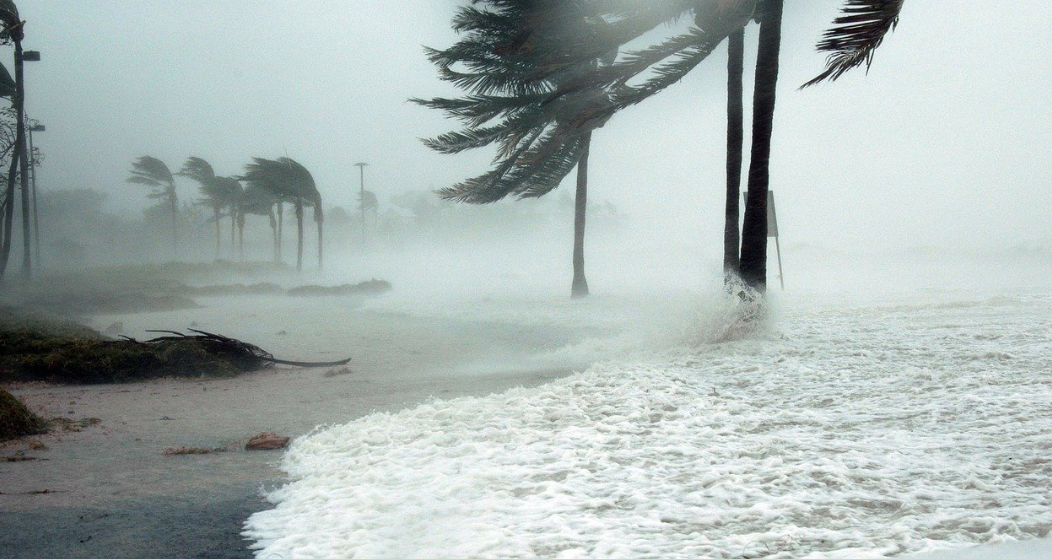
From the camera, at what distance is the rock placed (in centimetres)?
438

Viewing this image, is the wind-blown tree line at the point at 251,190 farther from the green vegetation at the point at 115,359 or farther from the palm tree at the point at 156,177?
the green vegetation at the point at 115,359

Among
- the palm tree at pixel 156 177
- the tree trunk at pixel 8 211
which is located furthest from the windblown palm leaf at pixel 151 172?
the tree trunk at pixel 8 211

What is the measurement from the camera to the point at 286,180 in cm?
3619

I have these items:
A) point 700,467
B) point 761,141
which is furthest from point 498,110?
point 700,467

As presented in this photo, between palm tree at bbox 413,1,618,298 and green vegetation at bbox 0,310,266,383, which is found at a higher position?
palm tree at bbox 413,1,618,298

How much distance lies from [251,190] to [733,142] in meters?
37.1

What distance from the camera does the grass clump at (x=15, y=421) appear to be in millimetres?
4715

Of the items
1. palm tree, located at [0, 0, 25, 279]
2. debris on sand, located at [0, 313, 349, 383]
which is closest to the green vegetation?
debris on sand, located at [0, 313, 349, 383]

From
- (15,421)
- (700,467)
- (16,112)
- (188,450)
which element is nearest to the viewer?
(700,467)

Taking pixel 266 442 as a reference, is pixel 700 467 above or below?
above

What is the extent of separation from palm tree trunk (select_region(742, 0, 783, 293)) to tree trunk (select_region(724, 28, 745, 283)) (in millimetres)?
1392

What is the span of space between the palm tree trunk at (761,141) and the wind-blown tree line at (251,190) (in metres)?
31.5

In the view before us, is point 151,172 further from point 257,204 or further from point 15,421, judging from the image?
point 15,421

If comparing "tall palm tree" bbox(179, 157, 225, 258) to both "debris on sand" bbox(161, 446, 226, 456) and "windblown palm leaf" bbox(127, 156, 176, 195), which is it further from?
"debris on sand" bbox(161, 446, 226, 456)
